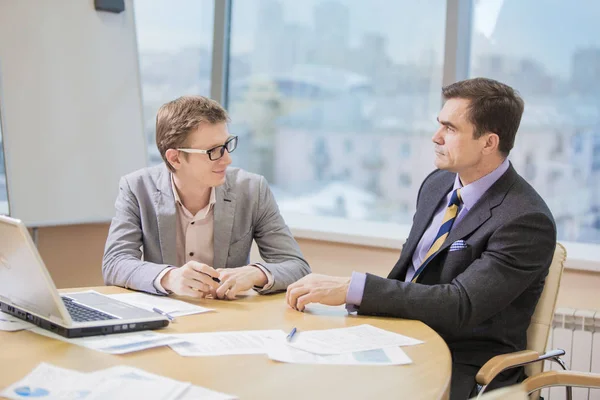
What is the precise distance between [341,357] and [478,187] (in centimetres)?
90

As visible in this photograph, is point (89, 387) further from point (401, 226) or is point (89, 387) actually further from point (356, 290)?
point (401, 226)

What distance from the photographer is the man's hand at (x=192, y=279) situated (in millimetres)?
2178

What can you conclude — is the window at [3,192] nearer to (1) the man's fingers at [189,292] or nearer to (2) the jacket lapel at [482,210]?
(1) the man's fingers at [189,292]

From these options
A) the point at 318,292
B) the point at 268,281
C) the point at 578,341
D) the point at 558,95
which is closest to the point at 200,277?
the point at 268,281

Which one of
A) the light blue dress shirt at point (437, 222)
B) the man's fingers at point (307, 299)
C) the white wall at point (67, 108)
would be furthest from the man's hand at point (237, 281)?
the white wall at point (67, 108)

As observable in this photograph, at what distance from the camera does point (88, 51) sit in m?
3.86

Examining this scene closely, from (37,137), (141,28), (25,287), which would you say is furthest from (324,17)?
(25,287)

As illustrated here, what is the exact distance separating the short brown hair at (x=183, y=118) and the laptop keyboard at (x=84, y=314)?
2.55ft

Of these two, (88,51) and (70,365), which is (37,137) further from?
(70,365)

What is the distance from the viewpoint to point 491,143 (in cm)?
236

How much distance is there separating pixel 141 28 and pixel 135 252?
2.46 m

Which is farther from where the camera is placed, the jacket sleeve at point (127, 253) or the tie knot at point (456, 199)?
the tie knot at point (456, 199)

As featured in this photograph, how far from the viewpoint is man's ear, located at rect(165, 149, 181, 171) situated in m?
2.55

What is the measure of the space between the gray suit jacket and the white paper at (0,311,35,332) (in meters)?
0.89
